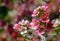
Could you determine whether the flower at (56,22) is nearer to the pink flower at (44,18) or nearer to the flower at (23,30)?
the pink flower at (44,18)

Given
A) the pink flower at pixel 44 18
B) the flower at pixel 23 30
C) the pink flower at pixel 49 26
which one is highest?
the pink flower at pixel 44 18

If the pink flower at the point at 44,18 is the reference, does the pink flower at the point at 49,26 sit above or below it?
below

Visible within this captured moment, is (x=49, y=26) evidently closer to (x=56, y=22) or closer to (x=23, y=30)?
(x=56, y=22)

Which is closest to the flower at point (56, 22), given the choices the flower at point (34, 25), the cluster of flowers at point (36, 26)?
the cluster of flowers at point (36, 26)

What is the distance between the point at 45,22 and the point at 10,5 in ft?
1.36

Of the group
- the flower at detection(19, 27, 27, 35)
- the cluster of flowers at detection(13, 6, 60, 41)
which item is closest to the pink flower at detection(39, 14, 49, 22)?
the cluster of flowers at detection(13, 6, 60, 41)

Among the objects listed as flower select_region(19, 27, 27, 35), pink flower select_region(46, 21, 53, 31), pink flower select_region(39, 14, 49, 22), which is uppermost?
pink flower select_region(39, 14, 49, 22)

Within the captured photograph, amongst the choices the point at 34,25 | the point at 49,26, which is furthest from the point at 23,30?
the point at 49,26

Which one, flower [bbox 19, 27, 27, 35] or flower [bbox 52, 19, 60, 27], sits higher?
flower [bbox 52, 19, 60, 27]

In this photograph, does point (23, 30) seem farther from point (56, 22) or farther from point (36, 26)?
point (56, 22)

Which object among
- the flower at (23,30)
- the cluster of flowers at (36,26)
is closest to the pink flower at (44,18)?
the cluster of flowers at (36,26)

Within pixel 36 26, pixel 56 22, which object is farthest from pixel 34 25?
pixel 56 22

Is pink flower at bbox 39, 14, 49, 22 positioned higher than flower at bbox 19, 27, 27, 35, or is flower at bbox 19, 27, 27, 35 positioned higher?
pink flower at bbox 39, 14, 49, 22

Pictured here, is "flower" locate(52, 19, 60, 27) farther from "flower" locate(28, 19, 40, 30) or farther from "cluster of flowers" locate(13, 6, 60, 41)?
"flower" locate(28, 19, 40, 30)
